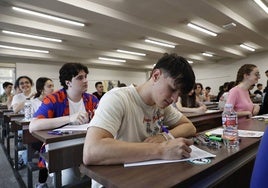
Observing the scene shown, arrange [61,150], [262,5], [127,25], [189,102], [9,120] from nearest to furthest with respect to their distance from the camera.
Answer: [61,150], [9,120], [189,102], [262,5], [127,25]

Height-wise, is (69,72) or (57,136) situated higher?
(69,72)

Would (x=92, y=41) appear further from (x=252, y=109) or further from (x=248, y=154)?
(x=248, y=154)

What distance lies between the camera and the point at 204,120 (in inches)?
101

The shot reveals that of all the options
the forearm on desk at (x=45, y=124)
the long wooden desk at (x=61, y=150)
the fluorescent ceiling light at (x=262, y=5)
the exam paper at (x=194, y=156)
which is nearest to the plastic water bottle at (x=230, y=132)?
the exam paper at (x=194, y=156)

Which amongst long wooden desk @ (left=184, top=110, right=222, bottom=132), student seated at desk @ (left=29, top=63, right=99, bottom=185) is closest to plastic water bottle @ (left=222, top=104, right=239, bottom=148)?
student seated at desk @ (left=29, top=63, right=99, bottom=185)

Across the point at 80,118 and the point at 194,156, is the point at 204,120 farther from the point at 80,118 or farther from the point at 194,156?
the point at 194,156

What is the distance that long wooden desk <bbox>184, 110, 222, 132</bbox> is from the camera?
8.10 ft

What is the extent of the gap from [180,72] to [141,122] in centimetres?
31

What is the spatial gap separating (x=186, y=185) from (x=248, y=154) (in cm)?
58

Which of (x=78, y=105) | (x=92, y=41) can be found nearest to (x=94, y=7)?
(x=92, y=41)

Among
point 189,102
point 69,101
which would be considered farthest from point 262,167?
point 189,102

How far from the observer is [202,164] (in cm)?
74

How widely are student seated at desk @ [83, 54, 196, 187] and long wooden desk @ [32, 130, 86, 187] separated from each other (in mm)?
444

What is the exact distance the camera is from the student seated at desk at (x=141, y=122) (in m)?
0.78
